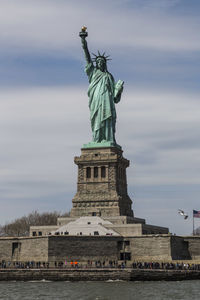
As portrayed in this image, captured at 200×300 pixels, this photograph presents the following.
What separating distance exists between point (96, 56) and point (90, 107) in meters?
5.65

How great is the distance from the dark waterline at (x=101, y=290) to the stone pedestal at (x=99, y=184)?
687 inches

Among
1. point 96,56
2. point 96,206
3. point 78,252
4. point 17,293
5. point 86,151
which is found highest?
point 96,56

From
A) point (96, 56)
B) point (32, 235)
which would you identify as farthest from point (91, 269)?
point (96, 56)

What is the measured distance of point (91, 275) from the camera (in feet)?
179

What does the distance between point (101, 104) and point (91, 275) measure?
2434 centimetres

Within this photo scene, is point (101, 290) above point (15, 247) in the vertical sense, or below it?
below

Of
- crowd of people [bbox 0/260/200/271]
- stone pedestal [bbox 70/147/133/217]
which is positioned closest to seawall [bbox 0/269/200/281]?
crowd of people [bbox 0/260/200/271]

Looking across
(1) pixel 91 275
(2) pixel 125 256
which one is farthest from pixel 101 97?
(1) pixel 91 275

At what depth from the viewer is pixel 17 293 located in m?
46.2

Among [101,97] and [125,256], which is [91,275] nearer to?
[125,256]

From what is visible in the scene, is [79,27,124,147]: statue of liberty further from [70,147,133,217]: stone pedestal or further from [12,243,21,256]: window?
[12,243,21,256]: window

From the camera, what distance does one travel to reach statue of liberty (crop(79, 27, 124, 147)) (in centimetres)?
7338

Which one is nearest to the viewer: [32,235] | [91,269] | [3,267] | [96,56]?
[91,269]

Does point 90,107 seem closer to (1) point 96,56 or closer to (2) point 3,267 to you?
(1) point 96,56
